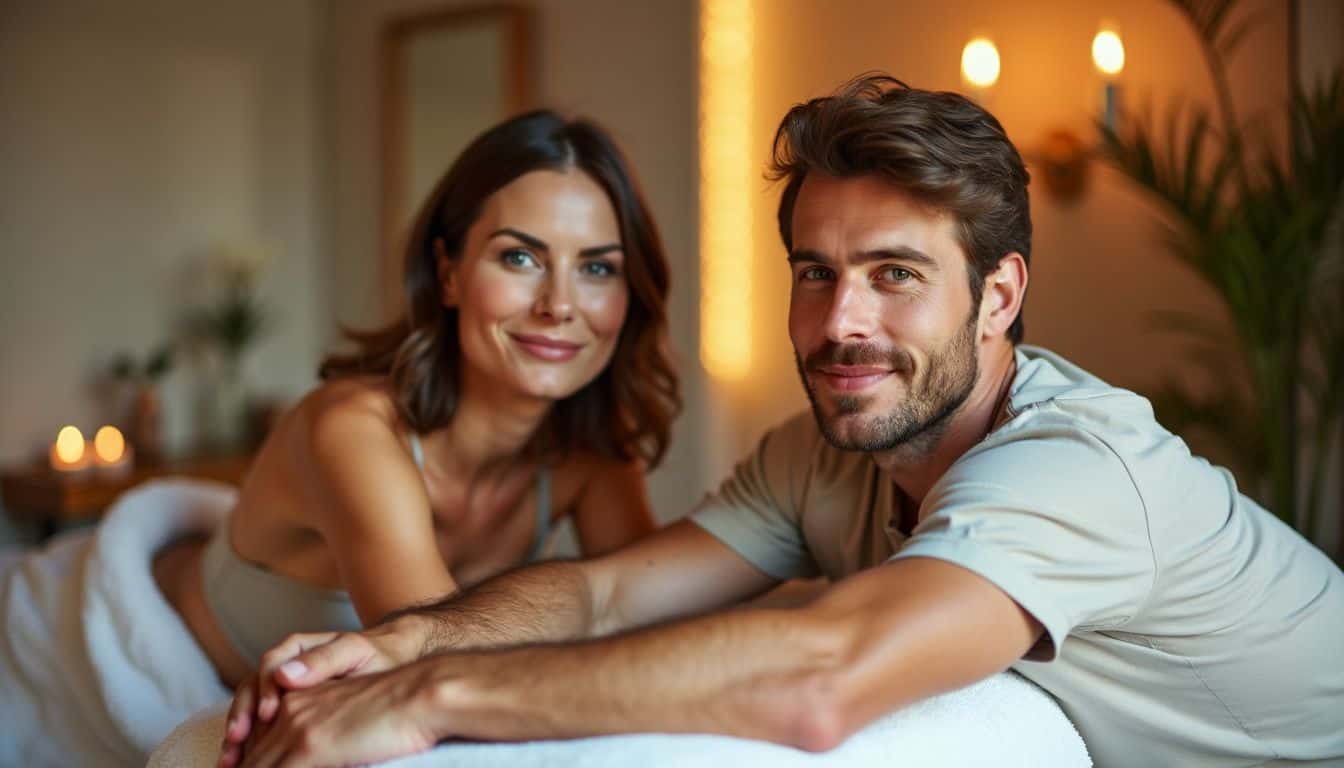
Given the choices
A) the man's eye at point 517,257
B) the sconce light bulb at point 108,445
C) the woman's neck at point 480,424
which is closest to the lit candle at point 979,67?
the man's eye at point 517,257

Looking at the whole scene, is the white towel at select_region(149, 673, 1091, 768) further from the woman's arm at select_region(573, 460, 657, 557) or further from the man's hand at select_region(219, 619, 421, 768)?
the woman's arm at select_region(573, 460, 657, 557)

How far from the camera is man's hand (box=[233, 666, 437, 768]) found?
0.97 meters

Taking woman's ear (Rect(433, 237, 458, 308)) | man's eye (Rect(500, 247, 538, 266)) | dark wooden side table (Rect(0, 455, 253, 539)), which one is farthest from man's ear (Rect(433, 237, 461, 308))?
dark wooden side table (Rect(0, 455, 253, 539))

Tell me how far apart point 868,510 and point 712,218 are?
2068mm

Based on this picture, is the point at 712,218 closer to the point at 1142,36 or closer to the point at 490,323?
the point at 1142,36

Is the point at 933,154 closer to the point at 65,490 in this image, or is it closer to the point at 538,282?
the point at 538,282

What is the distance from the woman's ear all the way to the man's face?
69 centimetres

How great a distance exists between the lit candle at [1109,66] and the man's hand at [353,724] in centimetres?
140

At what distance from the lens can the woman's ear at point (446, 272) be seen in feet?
6.05

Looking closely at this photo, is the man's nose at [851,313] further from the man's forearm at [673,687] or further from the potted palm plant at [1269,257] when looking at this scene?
the potted palm plant at [1269,257]

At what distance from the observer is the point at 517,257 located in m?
1.74

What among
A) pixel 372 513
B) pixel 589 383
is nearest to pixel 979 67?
pixel 589 383

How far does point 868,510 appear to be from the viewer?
4.98 ft

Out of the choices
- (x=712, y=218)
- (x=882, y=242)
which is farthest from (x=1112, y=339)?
(x=712, y=218)
